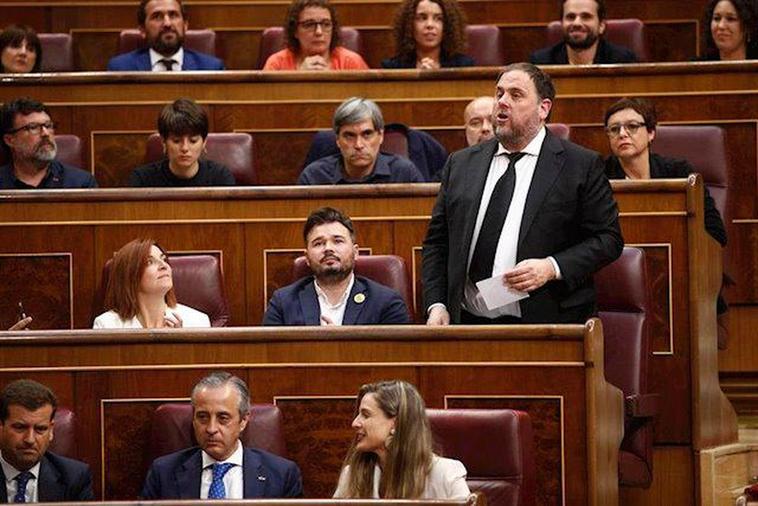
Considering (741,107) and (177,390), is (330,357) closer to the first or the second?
(177,390)

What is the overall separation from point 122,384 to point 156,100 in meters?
1.32

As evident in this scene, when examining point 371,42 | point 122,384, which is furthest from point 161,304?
point 371,42

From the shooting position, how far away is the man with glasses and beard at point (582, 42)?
418 centimetres

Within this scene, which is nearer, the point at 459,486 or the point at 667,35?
the point at 459,486

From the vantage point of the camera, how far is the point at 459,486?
2404mm

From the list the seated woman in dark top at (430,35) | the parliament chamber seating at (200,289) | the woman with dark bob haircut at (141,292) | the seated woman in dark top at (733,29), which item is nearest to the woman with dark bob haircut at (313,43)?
the seated woman in dark top at (430,35)

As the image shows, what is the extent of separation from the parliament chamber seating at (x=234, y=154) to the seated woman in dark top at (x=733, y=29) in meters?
1.15

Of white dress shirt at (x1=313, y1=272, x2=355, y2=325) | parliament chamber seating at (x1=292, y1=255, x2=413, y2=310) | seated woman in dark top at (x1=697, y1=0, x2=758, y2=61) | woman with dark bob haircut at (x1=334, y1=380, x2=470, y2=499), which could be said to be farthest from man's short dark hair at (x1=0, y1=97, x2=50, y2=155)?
seated woman in dark top at (x1=697, y1=0, x2=758, y2=61)

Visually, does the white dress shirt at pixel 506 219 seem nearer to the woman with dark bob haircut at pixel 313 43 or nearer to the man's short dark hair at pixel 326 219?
the man's short dark hair at pixel 326 219

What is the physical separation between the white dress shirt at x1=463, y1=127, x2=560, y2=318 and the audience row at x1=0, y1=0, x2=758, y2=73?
4.19 ft

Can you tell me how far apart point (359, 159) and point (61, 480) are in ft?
3.72

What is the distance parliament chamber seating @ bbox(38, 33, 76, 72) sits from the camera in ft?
15.0

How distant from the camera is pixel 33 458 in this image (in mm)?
2635

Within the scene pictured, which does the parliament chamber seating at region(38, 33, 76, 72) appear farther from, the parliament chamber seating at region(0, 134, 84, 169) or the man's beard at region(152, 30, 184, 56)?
the parliament chamber seating at region(0, 134, 84, 169)
